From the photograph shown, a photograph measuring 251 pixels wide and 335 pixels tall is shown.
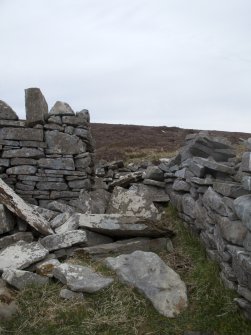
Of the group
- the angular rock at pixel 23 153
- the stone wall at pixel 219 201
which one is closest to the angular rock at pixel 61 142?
the angular rock at pixel 23 153

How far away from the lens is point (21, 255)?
5.80m

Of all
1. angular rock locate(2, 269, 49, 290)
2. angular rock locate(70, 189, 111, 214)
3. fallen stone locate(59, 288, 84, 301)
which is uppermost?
angular rock locate(70, 189, 111, 214)

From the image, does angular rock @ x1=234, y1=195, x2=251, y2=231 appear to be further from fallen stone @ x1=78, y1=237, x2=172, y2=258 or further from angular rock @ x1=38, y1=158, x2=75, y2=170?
angular rock @ x1=38, y1=158, x2=75, y2=170

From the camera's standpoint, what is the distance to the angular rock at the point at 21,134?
8.32 meters

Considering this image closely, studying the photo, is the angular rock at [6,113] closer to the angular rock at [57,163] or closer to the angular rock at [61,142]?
the angular rock at [61,142]

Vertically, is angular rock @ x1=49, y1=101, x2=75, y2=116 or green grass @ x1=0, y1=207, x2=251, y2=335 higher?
angular rock @ x1=49, y1=101, x2=75, y2=116

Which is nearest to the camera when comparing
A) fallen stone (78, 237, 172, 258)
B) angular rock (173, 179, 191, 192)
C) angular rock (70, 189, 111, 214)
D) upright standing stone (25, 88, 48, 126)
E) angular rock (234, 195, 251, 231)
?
angular rock (234, 195, 251, 231)

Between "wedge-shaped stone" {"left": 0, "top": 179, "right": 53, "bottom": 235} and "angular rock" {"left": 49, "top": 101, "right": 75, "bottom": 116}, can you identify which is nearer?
"wedge-shaped stone" {"left": 0, "top": 179, "right": 53, "bottom": 235}

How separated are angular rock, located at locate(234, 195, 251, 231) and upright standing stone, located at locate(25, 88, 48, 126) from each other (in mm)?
5024

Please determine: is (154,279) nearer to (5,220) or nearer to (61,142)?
(5,220)

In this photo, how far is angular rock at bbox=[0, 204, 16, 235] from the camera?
640 centimetres

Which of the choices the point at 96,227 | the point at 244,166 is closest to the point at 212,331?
the point at 244,166

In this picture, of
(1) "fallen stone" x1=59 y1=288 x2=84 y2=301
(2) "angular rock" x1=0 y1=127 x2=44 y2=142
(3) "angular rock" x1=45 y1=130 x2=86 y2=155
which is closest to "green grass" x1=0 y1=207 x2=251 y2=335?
(1) "fallen stone" x1=59 y1=288 x2=84 y2=301

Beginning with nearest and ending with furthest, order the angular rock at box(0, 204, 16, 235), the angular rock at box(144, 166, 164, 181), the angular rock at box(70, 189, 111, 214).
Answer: the angular rock at box(0, 204, 16, 235)
the angular rock at box(70, 189, 111, 214)
the angular rock at box(144, 166, 164, 181)
